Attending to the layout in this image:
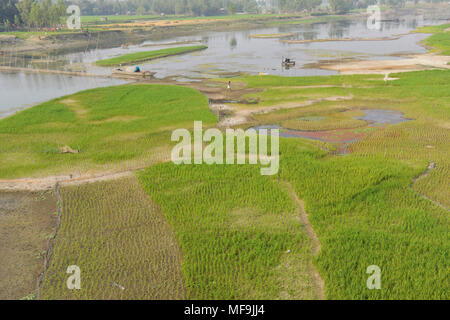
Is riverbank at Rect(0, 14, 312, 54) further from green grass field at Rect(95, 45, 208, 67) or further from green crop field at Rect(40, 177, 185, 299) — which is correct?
green crop field at Rect(40, 177, 185, 299)

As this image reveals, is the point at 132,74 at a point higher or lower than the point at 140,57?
lower

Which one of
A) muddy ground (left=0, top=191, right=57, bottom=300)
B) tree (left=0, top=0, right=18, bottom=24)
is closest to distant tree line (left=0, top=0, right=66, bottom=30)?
tree (left=0, top=0, right=18, bottom=24)

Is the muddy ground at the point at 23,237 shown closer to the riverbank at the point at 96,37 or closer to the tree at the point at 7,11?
the riverbank at the point at 96,37

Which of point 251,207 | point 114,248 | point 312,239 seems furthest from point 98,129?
point 312,239

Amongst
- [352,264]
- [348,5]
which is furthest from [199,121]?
[348,5]

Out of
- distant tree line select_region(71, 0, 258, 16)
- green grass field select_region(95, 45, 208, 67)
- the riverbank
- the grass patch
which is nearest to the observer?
the grass patch

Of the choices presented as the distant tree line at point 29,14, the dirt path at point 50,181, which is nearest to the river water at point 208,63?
the dirt path at point 50,181

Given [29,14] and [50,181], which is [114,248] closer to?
[50,181]
